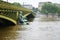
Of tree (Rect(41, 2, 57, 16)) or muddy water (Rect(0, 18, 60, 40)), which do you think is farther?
tree (Rect(41, 2, 57, 16))

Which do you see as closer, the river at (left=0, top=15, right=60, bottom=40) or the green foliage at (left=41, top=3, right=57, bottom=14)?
the river at (left=0, top=15, right=60, bottom=40)

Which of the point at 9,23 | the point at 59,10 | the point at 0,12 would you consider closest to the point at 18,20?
the point at 9,23

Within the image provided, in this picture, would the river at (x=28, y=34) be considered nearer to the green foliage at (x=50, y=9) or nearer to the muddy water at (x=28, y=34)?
the muddy water at (x=28, y=34)

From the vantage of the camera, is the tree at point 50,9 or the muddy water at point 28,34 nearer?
the muddy water at point 28,34

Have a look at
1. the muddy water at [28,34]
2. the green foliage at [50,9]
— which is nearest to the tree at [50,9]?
the green foliage at [50,9]

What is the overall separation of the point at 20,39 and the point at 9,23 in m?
8.66

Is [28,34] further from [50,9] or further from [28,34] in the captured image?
[50,9]

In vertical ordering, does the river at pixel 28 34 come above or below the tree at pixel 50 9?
above

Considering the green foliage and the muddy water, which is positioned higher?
the muddy water

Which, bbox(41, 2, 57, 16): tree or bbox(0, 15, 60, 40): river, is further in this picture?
bbox(41, 2, 57, 16): tree

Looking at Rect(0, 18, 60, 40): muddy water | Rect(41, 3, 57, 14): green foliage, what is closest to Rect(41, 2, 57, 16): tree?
Rect(41, 3, 57, 14): green foliage

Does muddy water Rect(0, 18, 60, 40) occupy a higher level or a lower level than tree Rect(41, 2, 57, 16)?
higher

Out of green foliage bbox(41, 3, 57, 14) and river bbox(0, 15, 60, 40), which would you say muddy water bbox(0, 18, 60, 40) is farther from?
green foliage bbox(41, 3, 57, 14)

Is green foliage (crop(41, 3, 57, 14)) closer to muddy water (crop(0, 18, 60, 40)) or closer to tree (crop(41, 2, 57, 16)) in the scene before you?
tree (crop(41, 2, 57, 16))
